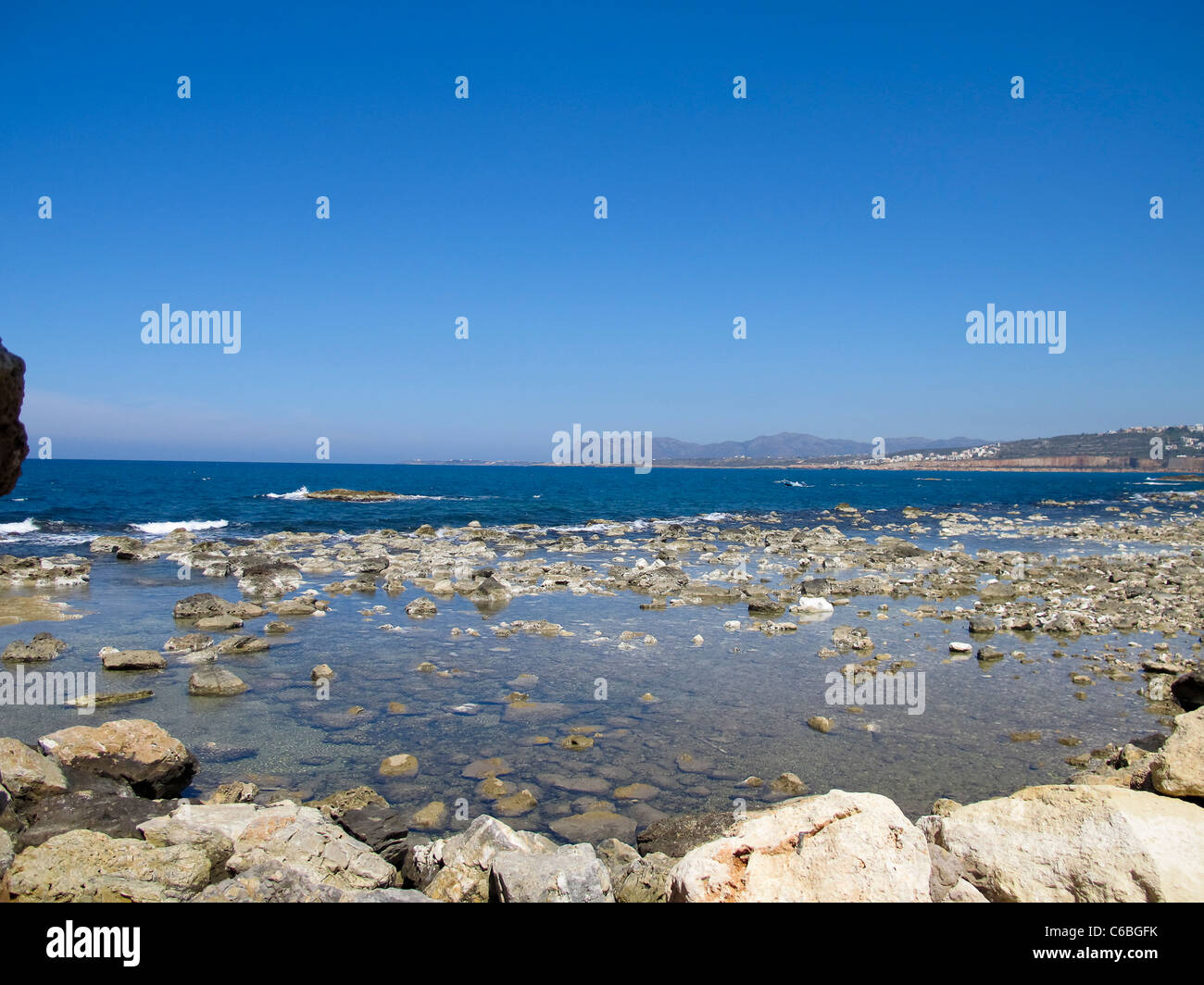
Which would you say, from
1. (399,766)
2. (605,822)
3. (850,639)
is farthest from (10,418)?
(850,639)

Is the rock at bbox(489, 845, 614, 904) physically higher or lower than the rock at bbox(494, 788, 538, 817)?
higher

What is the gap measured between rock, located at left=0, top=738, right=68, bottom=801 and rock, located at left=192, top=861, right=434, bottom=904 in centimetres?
307

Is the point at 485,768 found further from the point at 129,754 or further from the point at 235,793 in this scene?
the point at 129,754

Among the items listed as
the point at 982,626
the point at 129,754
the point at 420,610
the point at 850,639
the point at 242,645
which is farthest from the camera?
the point at 420,610

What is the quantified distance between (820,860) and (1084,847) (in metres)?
2.12

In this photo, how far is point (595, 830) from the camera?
26.3ft

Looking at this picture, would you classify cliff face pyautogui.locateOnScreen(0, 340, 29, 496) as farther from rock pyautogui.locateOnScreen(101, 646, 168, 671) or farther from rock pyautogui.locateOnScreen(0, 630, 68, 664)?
rock pyautogui.locateOnScreen(0, 630, 68, 664)

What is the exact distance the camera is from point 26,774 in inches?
296

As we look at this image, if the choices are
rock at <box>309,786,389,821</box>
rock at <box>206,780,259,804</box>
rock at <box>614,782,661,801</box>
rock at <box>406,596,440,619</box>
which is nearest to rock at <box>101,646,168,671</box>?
rock at <box>406,596,440,619</box>

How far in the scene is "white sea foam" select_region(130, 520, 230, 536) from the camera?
42.9m

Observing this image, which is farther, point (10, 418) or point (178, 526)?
point (178, 526)
